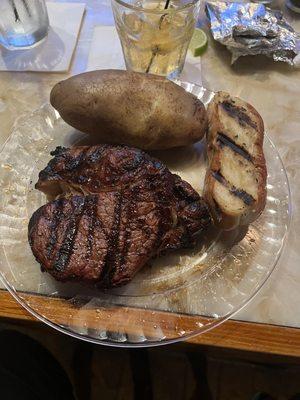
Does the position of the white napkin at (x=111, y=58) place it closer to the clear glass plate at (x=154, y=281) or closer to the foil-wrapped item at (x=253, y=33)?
the foil-wrapped item at (x=253, y=33)

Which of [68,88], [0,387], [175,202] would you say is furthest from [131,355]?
[68,88]

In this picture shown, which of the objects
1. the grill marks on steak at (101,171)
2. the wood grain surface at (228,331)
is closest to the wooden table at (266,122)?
the wood grain surface at (228,331)

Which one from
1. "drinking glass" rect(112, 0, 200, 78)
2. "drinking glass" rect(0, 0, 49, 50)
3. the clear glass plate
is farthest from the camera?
"drinking glass" rect(0, 0, 49, 50)

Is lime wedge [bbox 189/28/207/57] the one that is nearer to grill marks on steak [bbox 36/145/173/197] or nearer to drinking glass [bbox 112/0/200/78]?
drinking glass [bbox 112/0/200/78]

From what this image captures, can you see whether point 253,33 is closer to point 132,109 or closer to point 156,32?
point 156,32

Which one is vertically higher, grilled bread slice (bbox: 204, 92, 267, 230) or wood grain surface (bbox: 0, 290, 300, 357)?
grilled bread slice (bbox: 204, 92, 267, 230)

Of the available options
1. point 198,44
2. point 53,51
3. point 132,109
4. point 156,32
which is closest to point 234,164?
point 132,109

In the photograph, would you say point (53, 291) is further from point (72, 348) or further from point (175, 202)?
point (72, 348)

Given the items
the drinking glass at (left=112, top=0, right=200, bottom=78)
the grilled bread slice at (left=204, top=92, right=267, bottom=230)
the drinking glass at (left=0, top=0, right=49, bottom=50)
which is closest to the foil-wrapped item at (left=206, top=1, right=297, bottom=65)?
the drinking glass at (left=112, top=0, right=200, bottom=78)
